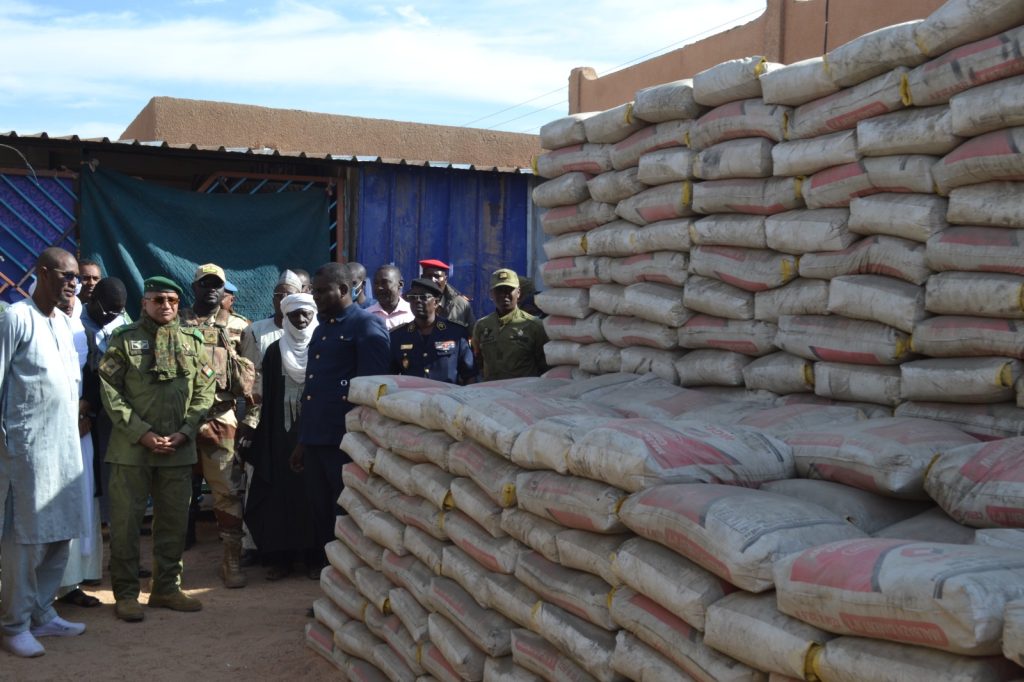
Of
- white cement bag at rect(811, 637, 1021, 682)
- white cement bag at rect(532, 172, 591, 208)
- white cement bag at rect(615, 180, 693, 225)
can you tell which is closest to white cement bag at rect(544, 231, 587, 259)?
white cement bag at rect(532, 172, 591, 208)

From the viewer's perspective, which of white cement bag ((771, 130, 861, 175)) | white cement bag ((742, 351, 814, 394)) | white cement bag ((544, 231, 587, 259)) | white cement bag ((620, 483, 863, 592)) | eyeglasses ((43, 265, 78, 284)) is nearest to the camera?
white cement bag ((620, 483, 863, 592))

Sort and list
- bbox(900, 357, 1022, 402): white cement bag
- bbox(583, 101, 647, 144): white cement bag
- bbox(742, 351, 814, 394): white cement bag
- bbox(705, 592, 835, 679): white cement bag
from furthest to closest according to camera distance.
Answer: bbox(583, 101, 647, 144): white cement bag < bbox(742, 351, 814, 394): white cement bag < bbox(900, 357, 1022, 402): white cement bag < bbox(705, 592, 835, 679): white cement bag

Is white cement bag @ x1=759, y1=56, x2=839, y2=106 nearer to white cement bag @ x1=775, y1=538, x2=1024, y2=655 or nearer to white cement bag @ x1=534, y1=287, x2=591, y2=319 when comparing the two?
white cement bag @ x1=534, y1=287, x2=591, y2=319

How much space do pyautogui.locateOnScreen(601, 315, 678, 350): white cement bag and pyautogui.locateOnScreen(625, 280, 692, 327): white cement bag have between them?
0.04 meters

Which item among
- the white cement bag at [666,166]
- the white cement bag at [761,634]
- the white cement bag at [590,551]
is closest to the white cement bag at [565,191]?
the white cement bag at [666,166]

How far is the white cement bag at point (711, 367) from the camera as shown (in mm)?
4332

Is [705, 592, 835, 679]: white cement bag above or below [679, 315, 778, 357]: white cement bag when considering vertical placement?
below

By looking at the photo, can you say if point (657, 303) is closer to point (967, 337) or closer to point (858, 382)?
point (858, 382)

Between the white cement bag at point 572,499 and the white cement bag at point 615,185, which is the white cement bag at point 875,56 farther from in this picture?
the white cement bag at point 572,499

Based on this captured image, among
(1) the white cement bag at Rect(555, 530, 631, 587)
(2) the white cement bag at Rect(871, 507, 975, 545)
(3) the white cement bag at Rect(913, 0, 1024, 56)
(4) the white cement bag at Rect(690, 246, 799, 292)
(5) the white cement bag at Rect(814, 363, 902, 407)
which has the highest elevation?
(3) the white cement bag at Rect(913, 0, 1024, 56)

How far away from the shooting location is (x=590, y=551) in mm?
3188

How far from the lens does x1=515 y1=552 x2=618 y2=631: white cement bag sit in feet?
10.3

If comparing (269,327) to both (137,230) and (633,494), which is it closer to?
(137,230)

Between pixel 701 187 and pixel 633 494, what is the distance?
1.83m
